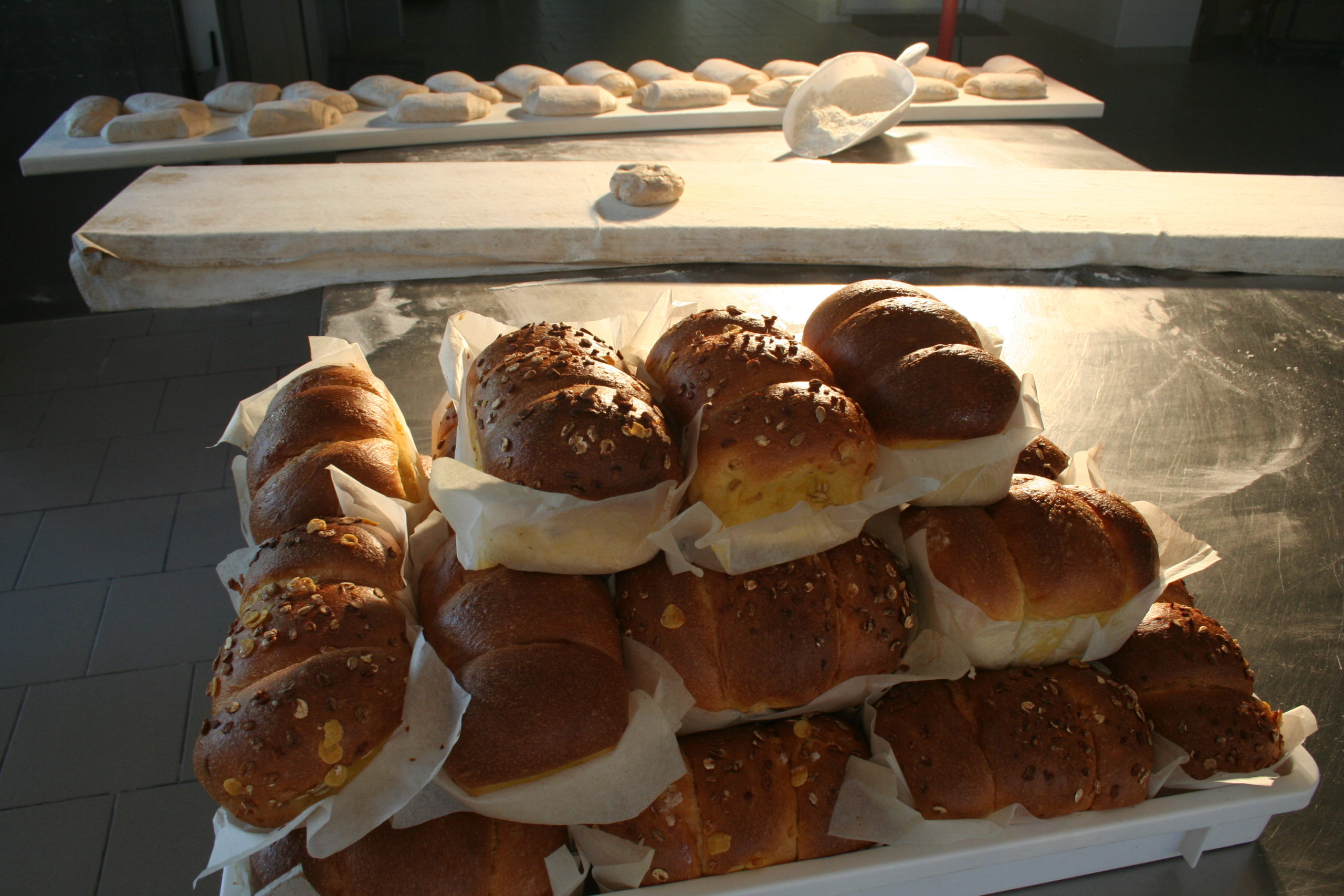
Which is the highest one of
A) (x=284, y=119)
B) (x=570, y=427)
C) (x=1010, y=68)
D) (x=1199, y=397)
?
(x=570, y=427)

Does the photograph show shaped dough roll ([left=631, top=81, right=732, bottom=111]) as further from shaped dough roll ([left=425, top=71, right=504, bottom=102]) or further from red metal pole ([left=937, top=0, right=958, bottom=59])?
red metal pole ([left=937, top=0, right=958, bottom=59])

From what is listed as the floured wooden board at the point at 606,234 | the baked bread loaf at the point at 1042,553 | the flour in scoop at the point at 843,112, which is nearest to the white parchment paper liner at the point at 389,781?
the baked bread loaf at the point at 1042,553

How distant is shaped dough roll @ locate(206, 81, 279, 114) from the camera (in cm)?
386

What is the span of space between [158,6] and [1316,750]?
5.93m

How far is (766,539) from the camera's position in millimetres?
1009

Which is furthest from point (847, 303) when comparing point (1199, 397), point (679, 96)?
point (679, 96)

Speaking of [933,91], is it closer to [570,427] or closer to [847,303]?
[847,303]

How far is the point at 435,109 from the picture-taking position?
144 inches

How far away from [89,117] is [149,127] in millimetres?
404

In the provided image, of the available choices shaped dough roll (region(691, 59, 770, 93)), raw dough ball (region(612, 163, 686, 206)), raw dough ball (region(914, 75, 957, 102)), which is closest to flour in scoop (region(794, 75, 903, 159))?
raw dough ball (region(914, 75, 957, 102))

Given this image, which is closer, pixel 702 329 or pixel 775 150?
pixel 702 329

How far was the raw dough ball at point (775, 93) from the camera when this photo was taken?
13.2 ft

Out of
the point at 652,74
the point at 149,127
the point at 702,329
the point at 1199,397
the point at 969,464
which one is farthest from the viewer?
the point at 652,74

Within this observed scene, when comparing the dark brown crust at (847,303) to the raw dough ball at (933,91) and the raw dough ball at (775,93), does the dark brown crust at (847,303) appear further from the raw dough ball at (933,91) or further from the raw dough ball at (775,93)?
the raw dough ball at (933,91)
